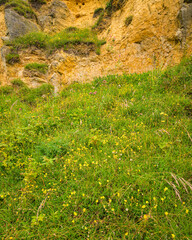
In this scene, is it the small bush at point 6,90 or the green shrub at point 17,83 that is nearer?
the small bush at point 6,90

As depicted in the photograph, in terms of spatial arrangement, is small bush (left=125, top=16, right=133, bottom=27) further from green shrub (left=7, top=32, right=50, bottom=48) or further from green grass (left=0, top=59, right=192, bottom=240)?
green grass (left=0, top=59, right=192, bottom=240)

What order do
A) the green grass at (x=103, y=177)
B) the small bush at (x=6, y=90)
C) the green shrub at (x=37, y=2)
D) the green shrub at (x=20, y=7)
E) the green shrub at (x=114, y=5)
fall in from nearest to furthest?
1. the green grass at (x=103, y=177)
2. the small bush at (x=6, y=90)
3. the green shrub at (x=114, y=5)
4. the green shrub at (x=20, y=7)
5. the green shrub at (x=37, y=2)

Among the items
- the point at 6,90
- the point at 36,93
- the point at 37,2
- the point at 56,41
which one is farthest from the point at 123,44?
the point at 37,2

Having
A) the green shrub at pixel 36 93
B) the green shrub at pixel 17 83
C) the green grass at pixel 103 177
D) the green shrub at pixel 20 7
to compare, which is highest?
the green shrub at pixel 20 7

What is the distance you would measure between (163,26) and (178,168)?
7.02 meters

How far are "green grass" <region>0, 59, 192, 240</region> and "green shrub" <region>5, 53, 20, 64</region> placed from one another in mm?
6419

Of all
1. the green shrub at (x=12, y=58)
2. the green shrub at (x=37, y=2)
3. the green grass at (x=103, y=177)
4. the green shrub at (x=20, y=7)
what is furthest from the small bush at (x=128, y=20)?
the green shrub at (x=37, y=2)

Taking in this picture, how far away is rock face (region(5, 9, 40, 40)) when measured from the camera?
8.99 meters

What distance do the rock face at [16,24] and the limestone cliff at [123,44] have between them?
0.27 ft

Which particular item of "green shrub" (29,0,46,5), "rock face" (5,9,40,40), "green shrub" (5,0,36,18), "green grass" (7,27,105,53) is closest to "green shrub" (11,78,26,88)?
"green grass" (7,27,105,53)

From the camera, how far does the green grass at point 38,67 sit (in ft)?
26.1

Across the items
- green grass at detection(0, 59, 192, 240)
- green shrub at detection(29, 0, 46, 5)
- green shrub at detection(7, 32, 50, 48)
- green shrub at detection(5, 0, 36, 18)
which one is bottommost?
green grass at detection(0, 59, 192, 240)

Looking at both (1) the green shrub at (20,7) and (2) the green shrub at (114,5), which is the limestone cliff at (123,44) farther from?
(1) the green shrub at (20,7)

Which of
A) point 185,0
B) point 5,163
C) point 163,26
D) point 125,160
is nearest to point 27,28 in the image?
point 163,26
